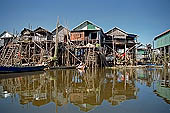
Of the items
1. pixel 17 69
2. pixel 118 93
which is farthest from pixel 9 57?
pixel 118 93

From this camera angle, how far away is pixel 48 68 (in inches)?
770

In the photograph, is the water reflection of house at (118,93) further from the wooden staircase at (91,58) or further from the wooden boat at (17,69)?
the wooden staircase at (91,58)

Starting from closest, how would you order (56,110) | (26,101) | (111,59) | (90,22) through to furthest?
(56,110), (26,101), (90,22), (111,59)

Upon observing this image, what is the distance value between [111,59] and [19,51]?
52.6 feet

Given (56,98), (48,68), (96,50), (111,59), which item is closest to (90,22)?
(96,50)

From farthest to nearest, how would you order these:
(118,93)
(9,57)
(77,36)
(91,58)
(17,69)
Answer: (77,36) < (91,58) < (9,57) < (17,69) < (118,93)

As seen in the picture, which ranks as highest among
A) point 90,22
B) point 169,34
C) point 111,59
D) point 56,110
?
point 90,22

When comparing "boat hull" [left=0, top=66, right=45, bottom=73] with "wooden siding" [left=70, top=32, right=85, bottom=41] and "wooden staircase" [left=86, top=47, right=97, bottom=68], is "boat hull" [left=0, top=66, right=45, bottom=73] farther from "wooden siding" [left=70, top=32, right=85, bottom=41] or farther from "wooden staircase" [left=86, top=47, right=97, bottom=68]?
"wooden siding" [left=70, top=32, right=85, bottom=41]

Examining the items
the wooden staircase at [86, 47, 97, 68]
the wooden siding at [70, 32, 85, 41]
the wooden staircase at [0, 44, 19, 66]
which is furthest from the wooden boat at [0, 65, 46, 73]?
the wooden siding at [70, 32, 85, 41]

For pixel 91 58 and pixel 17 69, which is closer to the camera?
pixel 17 69

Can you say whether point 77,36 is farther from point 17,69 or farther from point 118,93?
point 118,93

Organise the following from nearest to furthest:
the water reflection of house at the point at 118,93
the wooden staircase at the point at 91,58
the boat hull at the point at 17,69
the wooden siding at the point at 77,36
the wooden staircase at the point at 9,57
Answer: the water reflection of house at the point at 118,93, the boat hull at the point at 17,69, the wooden staircase at the point at 9,57, the wooden staircase at the point at 91,58, the wooden siding at the point at 77,36

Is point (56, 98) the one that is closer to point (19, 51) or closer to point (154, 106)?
point (154, 106)

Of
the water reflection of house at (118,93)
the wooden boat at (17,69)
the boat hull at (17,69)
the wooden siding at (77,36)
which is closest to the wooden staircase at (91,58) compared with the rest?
the wooden siding at (77,36)
